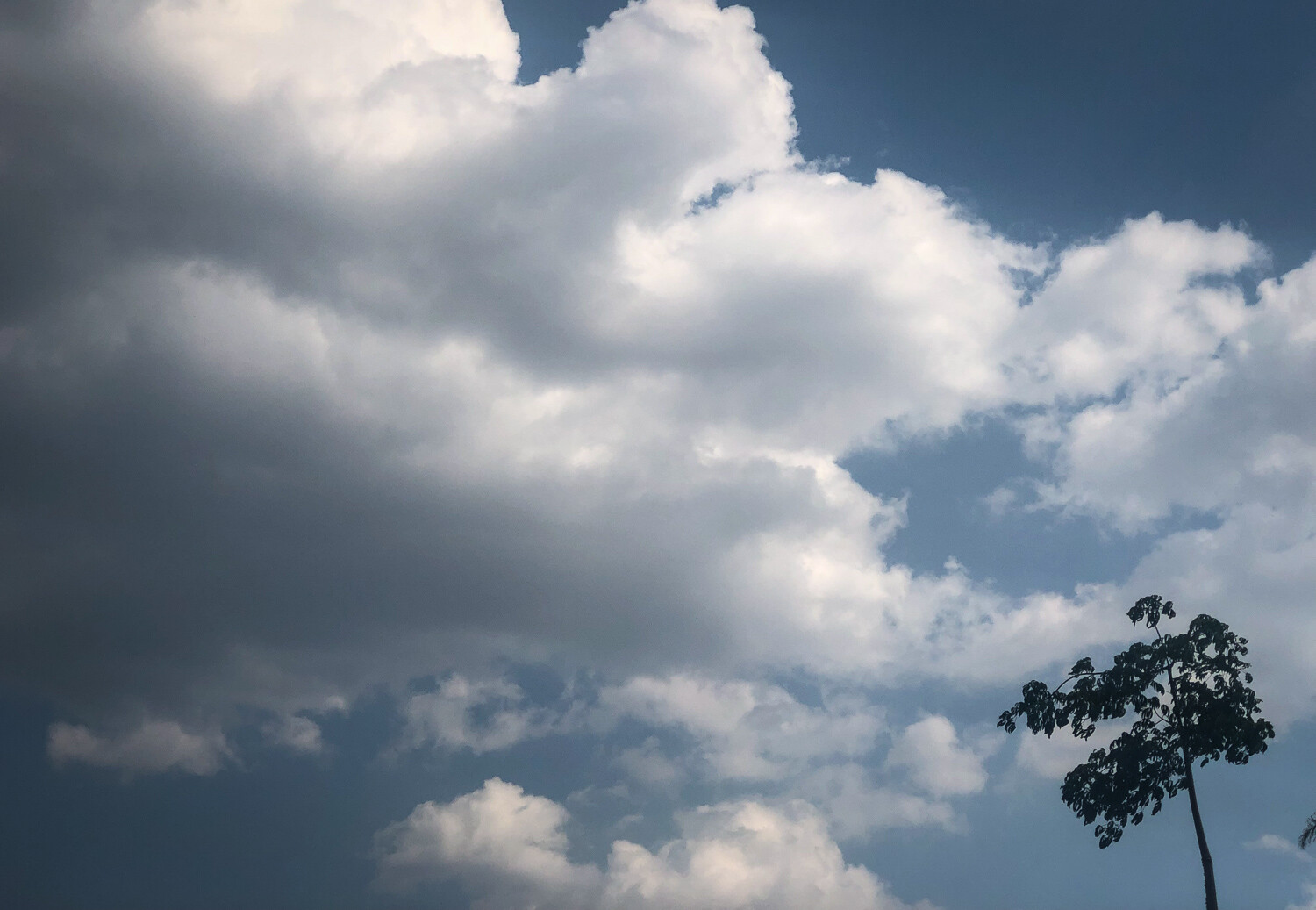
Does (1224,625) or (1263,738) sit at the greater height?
(1224,625)

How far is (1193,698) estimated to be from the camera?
4597 cm

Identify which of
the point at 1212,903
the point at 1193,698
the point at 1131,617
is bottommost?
the point at 1212,903

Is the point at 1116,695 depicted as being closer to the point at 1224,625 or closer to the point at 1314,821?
the point at 1224,625

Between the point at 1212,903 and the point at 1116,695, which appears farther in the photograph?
the point at 1116,695

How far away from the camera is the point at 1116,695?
46.8 metres

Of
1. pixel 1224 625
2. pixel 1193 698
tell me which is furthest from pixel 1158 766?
pixel 1224 625

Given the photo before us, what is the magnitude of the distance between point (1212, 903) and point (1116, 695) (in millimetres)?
8120

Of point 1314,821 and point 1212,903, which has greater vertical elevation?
point 1314,821

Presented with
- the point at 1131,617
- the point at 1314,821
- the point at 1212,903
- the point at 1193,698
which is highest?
the point at 1131,617

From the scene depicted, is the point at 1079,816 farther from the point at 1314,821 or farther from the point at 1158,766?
the point at 1314,821

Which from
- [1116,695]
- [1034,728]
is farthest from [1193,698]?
[1034,728]

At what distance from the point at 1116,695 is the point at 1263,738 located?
18.0ft

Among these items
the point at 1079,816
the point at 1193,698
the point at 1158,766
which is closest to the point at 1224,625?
the point at 1193,698

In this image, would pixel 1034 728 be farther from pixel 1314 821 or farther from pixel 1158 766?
pixel 1314 821
